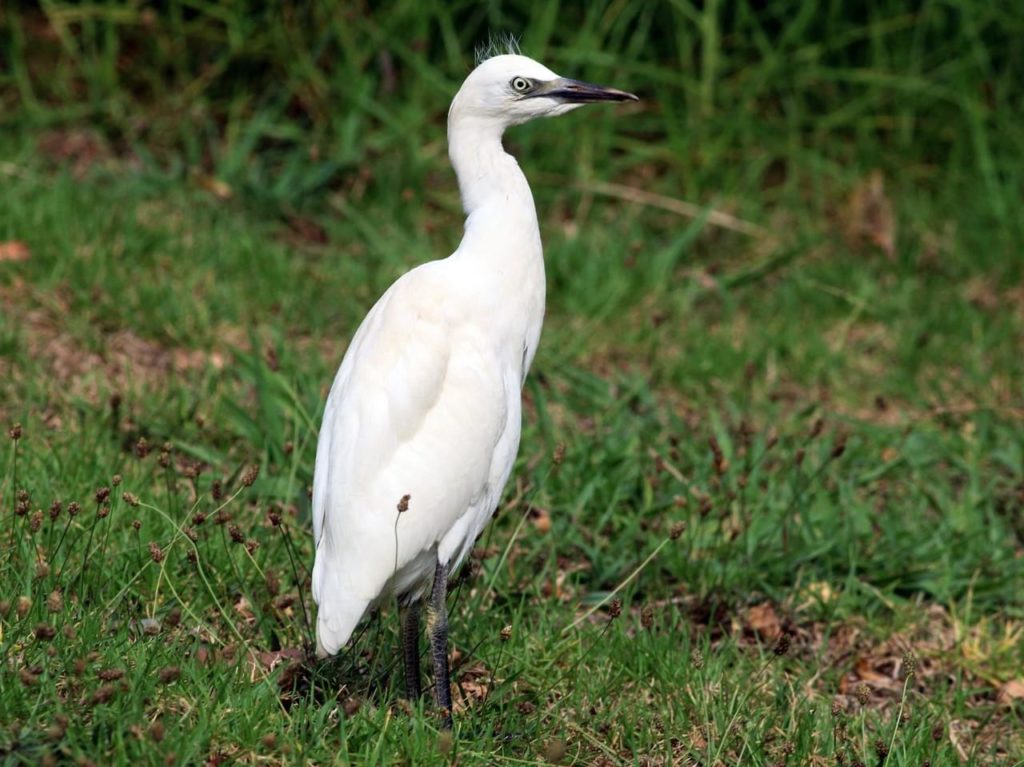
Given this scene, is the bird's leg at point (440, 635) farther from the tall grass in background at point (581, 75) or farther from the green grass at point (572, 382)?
the tall grass in background at point (581, 75)

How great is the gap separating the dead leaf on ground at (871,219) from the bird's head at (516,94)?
3.10 m

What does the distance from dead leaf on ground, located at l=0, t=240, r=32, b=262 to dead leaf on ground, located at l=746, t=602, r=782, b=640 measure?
2760 mm

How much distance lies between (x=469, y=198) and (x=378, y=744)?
49.7 inches

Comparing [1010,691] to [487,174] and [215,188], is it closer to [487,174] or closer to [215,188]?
[487,174]

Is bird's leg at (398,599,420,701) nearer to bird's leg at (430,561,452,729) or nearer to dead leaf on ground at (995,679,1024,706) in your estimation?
bird's leg at (430,561,452,729)

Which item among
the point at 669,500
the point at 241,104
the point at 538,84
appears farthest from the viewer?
the point at 241,104

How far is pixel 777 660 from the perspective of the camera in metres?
3.58

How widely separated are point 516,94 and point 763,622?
1570 millimetres

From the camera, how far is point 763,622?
150 inches

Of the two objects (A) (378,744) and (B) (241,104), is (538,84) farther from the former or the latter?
(B) (241,104)

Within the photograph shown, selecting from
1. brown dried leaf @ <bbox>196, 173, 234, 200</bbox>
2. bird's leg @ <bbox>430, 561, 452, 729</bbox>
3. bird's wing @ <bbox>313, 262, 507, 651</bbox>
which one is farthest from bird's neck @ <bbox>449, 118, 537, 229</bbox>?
brown dried leaf @ <bbox>196, 173, 234, 200</bbox>

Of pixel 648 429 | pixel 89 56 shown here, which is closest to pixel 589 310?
pixel 648 429

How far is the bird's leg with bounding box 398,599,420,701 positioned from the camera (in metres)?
3.08

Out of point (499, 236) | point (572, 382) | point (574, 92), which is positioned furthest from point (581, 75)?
point (499, 236)
